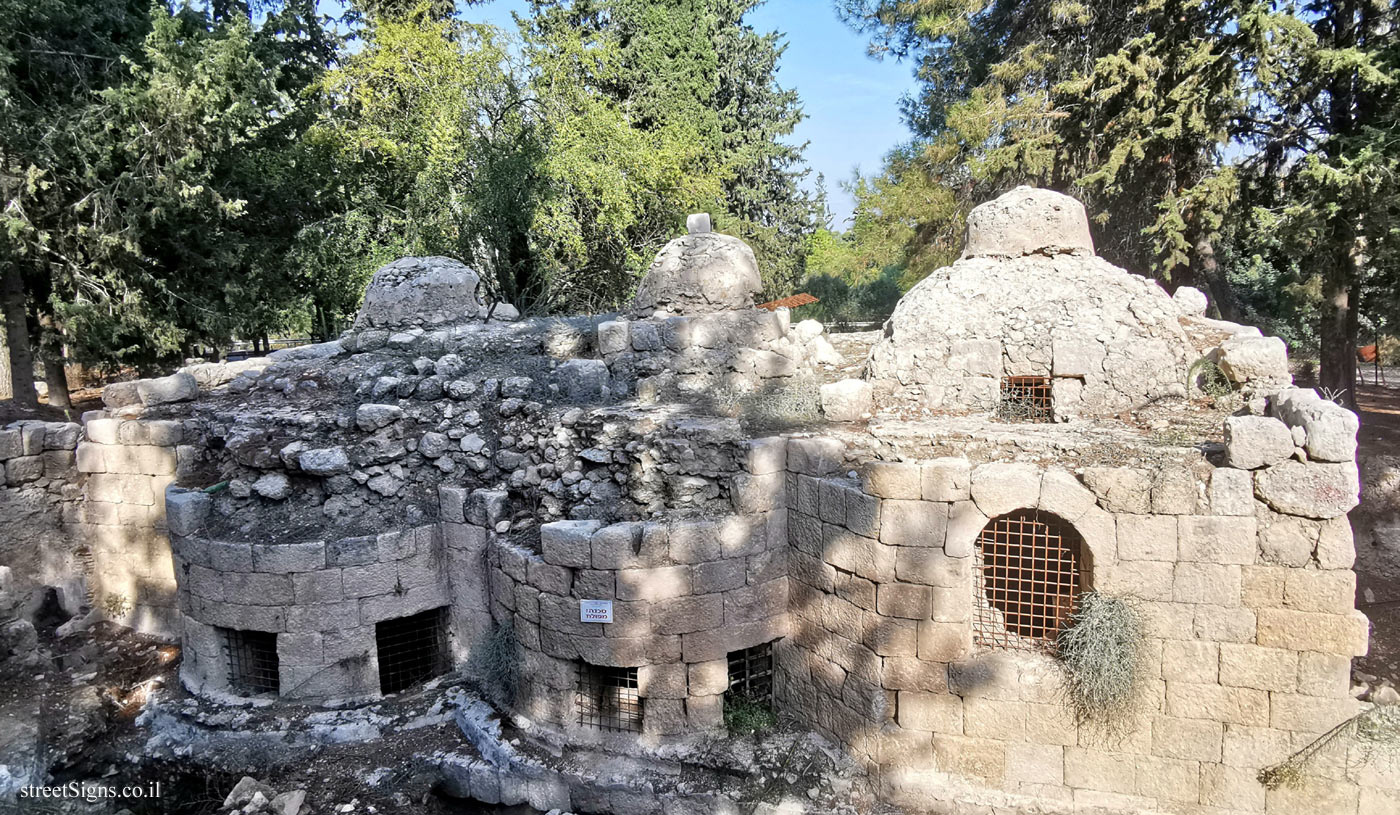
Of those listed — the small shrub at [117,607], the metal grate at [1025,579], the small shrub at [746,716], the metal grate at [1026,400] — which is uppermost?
the metal grate at [1026,400]

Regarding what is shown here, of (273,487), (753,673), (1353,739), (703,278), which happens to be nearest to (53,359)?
(273,487)

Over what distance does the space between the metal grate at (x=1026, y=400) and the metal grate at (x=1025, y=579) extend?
195 centimetres

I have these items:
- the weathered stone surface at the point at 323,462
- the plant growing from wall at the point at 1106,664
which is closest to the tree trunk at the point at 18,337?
the weathered stone surface at the point at 323,462

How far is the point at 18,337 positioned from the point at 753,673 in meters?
14.7

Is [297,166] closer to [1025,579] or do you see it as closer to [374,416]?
[374,416]

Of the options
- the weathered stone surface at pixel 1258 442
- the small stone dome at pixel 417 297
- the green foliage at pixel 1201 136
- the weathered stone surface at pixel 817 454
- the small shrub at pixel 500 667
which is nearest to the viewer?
the weathered stone surface at pixel 1258 442

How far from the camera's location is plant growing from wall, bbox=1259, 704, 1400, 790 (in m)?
4.62

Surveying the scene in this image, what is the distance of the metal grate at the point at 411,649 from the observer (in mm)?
6859

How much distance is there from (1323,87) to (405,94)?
56.4ft

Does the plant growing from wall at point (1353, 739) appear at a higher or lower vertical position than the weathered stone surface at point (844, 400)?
lower

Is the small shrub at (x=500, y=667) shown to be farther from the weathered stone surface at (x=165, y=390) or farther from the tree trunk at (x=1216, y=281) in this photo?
the tree trunk at (x=1216, y=281)

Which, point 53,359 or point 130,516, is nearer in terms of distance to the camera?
point 130,516

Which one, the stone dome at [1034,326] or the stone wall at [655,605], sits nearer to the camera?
the stone wall at [655,605]

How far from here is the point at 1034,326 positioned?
289 inches
